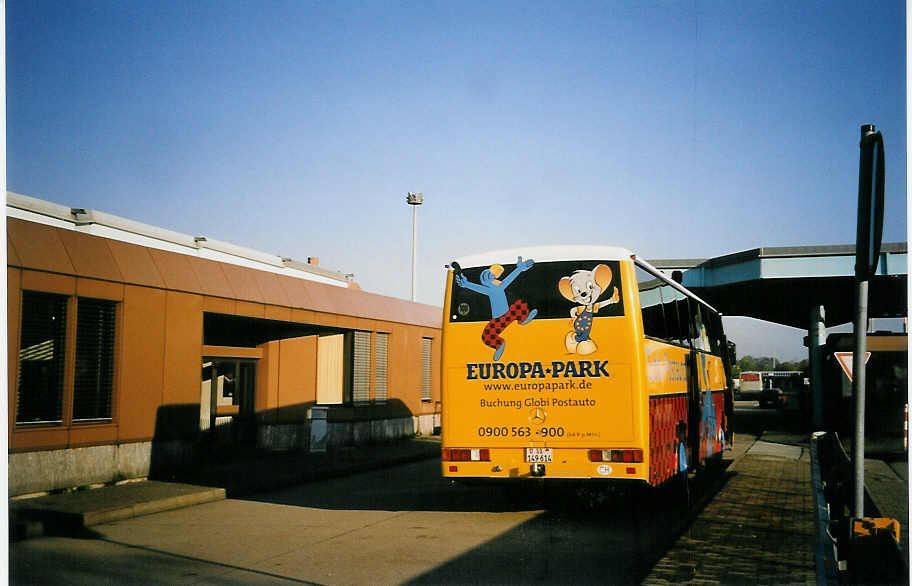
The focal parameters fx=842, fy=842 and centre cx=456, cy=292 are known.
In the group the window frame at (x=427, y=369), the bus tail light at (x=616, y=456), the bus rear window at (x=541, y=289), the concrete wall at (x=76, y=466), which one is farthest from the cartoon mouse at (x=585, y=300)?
the window frame at (x=427, y=369)

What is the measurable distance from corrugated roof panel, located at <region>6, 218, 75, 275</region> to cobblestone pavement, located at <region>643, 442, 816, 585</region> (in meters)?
9.85

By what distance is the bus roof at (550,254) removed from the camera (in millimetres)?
10414

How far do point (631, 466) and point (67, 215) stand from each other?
1450cm

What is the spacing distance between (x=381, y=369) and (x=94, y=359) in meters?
11.5

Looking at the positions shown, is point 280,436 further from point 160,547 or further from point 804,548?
point 804,548

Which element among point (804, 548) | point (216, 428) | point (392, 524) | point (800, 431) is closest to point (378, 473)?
point (216, 428)

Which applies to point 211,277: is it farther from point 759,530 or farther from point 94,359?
point 759,530

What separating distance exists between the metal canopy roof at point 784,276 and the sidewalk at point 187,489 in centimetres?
1228

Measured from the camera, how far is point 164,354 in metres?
15.4

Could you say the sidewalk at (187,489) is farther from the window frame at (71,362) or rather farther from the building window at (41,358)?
the building window at (41,358)

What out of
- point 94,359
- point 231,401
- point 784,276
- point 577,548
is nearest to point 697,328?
A: point 577,548

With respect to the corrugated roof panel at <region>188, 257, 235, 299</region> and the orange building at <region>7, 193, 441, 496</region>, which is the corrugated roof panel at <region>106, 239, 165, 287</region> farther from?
the corrugated roof panel at <region>188, 257, 235, 299</region>

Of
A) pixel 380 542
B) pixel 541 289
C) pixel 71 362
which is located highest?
pixel 541 289

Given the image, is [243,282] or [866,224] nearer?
[866,224]
